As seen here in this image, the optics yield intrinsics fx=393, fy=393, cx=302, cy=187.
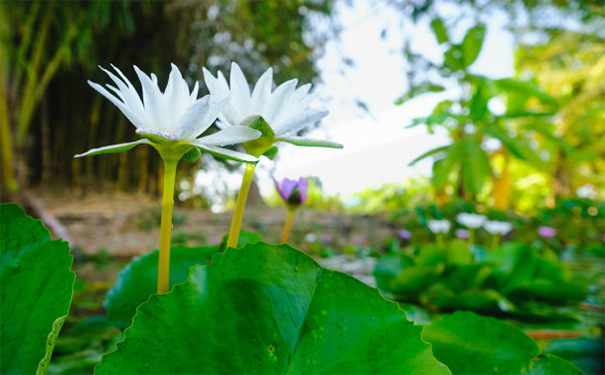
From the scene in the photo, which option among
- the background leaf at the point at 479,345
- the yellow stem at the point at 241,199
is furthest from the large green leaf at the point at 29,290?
the background leaf at the point at 479,345

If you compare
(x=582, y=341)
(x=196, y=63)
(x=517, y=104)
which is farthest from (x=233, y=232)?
(x=196, y=63)

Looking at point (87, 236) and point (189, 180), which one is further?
point (189, 180)

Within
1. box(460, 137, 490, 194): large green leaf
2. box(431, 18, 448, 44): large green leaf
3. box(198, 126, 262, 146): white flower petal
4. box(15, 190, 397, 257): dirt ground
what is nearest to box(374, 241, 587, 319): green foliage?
box(460, 137, 490, 194): large green leaf

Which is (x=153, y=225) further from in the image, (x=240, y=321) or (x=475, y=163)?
(x=240, y=321)

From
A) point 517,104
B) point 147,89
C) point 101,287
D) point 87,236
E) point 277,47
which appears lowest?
point 87,236

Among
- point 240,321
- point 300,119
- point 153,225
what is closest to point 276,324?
point 240,321

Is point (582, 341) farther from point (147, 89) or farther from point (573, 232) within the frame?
point (573, 232)
